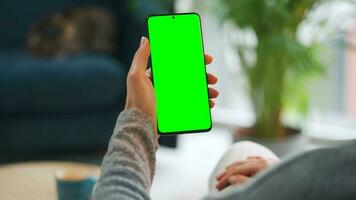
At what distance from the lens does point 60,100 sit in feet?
8.05

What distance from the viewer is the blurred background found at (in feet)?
6.95

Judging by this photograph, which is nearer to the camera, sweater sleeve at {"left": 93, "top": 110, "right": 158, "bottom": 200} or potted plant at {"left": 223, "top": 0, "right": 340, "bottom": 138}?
sweater sleeve at {"left": 93, "top": 110, "right": 158, "bottom": 200}

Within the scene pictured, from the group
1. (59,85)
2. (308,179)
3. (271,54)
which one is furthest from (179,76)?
(59,85)

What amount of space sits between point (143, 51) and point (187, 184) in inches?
64.1

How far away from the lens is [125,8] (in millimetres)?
2850

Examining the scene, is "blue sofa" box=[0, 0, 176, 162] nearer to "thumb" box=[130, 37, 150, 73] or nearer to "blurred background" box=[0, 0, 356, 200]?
"blurred background" box=[0, 0, 356, 200]

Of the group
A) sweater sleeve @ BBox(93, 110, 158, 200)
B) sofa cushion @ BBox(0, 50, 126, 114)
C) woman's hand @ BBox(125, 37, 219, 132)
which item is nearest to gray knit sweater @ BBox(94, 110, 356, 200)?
sweater sleeve @ BBox(93, 110, 158, 200)

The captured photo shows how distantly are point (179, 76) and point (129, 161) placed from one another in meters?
0.18

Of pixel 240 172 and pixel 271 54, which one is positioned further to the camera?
pixel 271 54

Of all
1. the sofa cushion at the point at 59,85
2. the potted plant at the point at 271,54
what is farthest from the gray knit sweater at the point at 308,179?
the sofa cushion at the point at 59,85

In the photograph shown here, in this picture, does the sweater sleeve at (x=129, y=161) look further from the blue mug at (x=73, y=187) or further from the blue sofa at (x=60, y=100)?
the blue sofa at (x=60, y=100)

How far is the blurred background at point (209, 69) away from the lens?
212 cm

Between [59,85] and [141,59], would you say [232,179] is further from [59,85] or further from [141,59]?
[59,85]

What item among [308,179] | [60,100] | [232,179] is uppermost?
[308,179]
